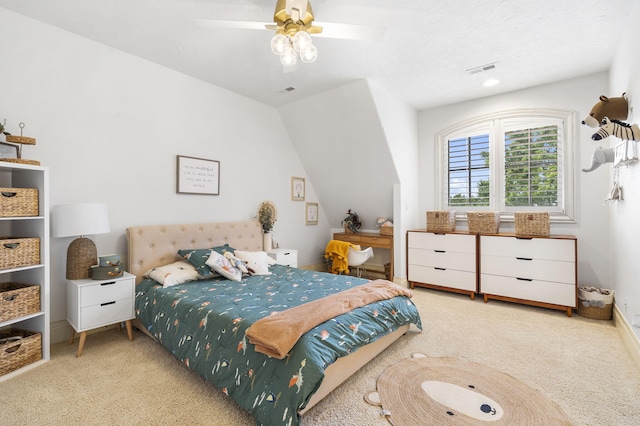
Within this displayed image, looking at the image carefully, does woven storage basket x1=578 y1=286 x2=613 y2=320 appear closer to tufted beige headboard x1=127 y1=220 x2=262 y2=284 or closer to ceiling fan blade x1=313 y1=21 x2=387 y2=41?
ceiling fan blade x1=313 y1=21 x2=387 y2=41

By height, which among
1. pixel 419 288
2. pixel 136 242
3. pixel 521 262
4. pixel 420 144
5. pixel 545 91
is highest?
pixel 545 91

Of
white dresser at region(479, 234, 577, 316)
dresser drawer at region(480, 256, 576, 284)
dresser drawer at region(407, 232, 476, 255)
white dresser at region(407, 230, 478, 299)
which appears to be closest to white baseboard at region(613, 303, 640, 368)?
white dresser at region(479, 234, 577, 316)

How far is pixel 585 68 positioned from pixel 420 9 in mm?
2377

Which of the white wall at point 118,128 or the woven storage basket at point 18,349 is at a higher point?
the white wall at point 118,128

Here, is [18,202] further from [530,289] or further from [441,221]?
[530,289]

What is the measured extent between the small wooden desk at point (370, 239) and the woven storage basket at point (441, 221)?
1.99ft

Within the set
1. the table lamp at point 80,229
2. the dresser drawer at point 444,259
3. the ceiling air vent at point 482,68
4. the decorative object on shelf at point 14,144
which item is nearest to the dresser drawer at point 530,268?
the dresser drawer at point 444,259

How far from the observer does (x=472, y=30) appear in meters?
2.54

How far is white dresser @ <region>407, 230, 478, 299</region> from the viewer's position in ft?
12.8

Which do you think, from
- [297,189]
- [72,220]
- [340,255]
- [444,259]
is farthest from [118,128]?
[444,259]

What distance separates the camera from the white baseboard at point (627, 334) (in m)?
2.25

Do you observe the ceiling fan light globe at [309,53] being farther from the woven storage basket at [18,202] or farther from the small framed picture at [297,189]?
the small framed picture at [297,189]

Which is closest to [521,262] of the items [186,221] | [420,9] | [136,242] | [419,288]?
[419,288]

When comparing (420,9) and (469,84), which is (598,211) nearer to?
(469,84)
